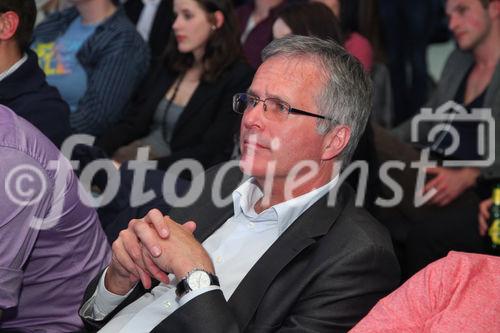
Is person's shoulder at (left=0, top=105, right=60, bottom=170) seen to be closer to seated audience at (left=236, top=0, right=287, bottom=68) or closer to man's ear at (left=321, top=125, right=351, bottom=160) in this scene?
man's ear at (left=321, top=125, right=351, bottom=160)

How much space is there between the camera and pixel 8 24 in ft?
8.15

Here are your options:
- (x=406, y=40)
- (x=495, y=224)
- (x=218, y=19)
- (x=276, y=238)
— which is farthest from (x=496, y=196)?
(x=406, y=40)

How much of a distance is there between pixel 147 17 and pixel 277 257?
110 inches

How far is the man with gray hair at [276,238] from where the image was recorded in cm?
172

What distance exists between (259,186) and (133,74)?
6.04 feet

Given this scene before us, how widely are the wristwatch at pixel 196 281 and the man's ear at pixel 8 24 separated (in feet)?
3.86

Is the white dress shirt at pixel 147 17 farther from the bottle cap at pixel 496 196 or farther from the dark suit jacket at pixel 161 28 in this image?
the bottle cap at pixel 496 196

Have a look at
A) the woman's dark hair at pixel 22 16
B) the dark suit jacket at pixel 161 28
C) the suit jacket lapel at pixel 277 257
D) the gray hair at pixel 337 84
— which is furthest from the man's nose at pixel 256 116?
the dark suit jacket at pixel 161 28

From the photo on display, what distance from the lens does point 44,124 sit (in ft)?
8.14

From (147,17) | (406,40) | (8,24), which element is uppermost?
(8,24)

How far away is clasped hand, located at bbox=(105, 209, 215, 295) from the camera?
1.73m

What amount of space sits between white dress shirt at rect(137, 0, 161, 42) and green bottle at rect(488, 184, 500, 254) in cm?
219

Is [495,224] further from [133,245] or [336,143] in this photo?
[133,245]

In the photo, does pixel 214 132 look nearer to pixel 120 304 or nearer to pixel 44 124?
pixel 44 124
